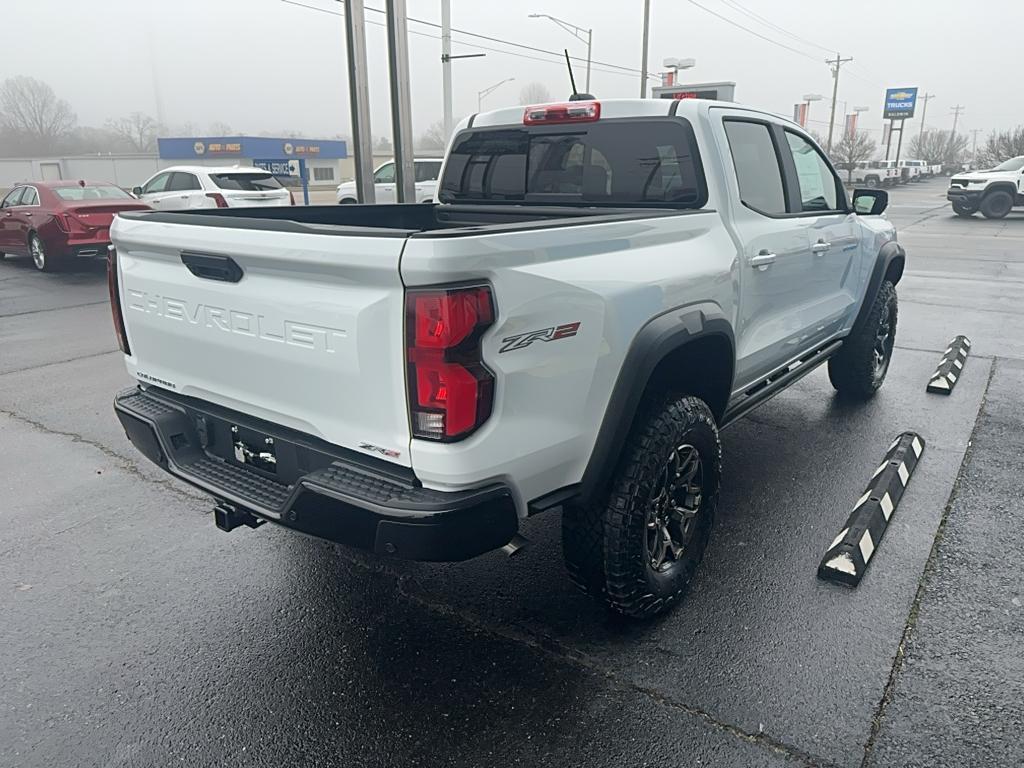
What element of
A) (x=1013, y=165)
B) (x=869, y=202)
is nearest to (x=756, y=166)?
(x=869, y=202)

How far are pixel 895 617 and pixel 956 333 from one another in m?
6.33

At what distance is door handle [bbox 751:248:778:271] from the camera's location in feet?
11.6

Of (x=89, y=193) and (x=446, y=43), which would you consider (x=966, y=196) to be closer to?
(x=446, y=43)

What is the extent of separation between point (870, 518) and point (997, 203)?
24313 mm

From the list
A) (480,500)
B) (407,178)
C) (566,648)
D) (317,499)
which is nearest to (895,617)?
(566,648)

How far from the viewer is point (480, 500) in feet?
7.20

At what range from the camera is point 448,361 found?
2.07 meters

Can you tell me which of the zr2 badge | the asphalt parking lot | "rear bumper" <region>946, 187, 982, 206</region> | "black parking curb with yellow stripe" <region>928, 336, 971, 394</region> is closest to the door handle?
the asphalt parking lot

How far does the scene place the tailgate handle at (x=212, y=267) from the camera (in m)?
2.51

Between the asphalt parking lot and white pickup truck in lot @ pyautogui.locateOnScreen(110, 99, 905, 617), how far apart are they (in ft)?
1.31

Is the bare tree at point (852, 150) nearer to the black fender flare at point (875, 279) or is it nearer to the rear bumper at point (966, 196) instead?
the rear bumper at point (966, 196)

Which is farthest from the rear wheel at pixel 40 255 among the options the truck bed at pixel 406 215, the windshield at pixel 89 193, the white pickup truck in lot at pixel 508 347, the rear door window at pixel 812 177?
the rear door window at pixel 812 177

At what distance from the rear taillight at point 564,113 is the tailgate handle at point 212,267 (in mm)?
1971

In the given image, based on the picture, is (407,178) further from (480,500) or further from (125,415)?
(480,500)
